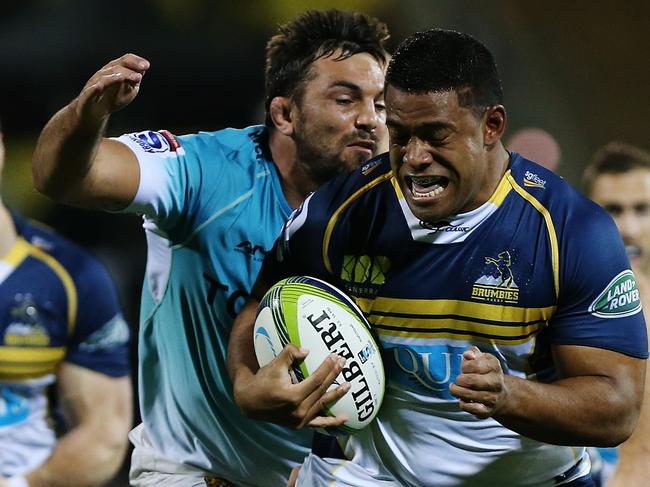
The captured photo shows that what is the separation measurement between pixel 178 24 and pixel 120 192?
1.41 metres

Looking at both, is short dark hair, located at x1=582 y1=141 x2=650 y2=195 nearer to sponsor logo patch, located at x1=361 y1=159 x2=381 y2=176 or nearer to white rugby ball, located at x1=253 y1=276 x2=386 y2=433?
sponsor logo patch, located at x1=361 y1=159 x2=381 y2=176

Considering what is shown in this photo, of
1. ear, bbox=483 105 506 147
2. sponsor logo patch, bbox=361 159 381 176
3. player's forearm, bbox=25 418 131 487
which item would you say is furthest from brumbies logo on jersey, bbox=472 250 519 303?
player's forearm, bbox=25 418 131 487

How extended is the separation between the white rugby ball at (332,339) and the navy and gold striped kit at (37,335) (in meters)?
0.88

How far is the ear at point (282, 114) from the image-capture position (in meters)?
2.72

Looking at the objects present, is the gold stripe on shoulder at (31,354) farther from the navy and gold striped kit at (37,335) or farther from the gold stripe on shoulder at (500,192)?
the gold stripe on shoulder at (500,192)

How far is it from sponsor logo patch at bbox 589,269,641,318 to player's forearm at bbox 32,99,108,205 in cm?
103

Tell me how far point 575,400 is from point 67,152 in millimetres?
1103

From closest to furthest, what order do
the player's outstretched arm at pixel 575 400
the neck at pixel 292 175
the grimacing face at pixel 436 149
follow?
the player's outstretched arm at pixel 575 400
the grimacing face at pixel 436 149
the neck at pixel 292 175

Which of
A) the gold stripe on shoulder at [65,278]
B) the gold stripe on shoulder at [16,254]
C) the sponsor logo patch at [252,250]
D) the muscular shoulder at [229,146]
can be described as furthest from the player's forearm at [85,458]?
the muscular shoulder at [229,146]

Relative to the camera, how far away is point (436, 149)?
1993 mm

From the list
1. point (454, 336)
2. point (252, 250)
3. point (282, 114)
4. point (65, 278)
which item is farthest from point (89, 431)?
point (454, 336)

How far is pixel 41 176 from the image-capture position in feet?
7.14

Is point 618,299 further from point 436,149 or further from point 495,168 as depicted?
point 436,149

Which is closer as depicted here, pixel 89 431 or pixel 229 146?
pixel 229 146
